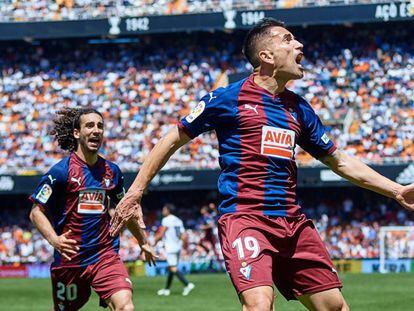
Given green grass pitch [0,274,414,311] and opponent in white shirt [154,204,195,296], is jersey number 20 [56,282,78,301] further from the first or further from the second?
opponent in white shirt [154,204,195,296]

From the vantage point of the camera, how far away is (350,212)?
3584 centimetres

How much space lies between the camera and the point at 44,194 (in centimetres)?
1027

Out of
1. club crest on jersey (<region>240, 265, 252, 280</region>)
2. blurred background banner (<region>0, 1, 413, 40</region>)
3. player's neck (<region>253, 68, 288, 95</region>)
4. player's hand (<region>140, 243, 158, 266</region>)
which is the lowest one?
player's hand (<region>140, 243, 158, 266</region>)

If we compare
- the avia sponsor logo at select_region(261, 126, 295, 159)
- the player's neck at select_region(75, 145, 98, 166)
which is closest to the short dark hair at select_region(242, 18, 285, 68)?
the avia sponsor logo at select_region(261, 126, 295, 159)

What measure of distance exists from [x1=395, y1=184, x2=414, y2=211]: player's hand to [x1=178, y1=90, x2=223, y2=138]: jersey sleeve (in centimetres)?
162

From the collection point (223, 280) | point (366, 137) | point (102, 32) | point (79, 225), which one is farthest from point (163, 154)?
point (102, 32)

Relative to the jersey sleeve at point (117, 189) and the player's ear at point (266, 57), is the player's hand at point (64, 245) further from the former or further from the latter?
A: the player's ear at point (266, 57)

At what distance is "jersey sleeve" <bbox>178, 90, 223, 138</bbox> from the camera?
725 cm

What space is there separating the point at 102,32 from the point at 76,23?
1209mm

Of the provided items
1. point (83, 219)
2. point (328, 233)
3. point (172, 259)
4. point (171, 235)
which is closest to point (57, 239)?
point (83, 219)

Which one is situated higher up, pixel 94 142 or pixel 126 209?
pixel 94 142

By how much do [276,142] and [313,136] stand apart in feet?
1.55

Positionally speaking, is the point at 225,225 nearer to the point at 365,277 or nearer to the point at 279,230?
the point at 279,230

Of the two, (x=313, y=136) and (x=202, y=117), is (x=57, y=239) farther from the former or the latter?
(x=313, y=136)
